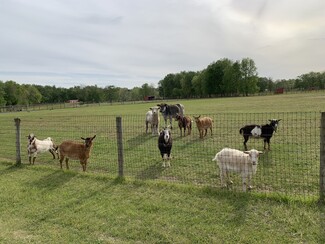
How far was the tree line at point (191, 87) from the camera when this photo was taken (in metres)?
101

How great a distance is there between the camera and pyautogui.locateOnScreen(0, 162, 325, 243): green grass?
4.56 meters

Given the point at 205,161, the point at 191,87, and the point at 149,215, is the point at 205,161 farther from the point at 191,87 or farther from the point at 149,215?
the point at 191,87

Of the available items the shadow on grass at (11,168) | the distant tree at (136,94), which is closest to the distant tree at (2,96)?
the distant tree at (136,94)

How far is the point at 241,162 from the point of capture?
20.9 ft

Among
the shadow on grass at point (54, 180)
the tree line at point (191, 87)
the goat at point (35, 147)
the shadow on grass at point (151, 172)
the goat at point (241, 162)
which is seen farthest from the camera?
the tree line at point (191, 87)

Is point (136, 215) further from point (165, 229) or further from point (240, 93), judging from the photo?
point (240, 93)

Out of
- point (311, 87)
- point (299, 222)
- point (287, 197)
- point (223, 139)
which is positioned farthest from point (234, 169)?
point (311, 87)

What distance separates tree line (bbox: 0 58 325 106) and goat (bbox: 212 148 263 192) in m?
97.7

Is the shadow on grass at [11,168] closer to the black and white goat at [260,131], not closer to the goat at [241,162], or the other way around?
the goat at [241,162]

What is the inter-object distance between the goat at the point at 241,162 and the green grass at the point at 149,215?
0.58 meters

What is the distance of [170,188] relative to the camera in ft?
21.6

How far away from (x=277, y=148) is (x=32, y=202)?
820 centimetres

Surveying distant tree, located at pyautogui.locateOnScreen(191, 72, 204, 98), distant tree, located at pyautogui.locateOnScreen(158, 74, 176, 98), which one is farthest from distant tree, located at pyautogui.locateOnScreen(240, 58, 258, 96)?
distant tree, located at pyautogui.locateOnScreen(158, 74, 176, 98)

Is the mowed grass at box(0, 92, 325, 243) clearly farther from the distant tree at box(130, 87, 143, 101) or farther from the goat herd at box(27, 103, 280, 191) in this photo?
the distant tree at box(130, 87, 143, 101)
